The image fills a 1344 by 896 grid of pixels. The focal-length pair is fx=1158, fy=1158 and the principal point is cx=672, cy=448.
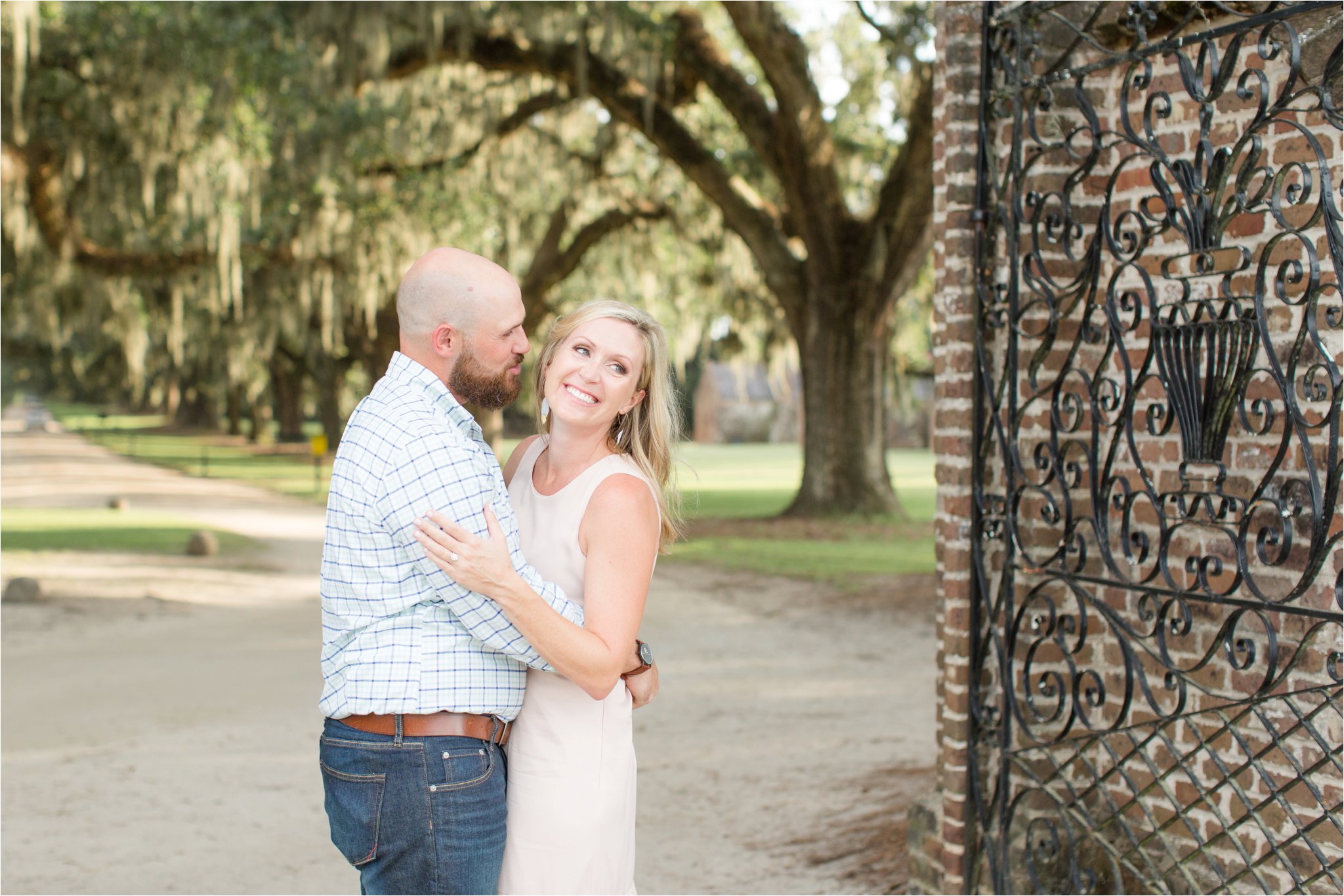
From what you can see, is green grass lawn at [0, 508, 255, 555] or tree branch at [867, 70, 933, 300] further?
tree branch at [867, 70, 933, 300]

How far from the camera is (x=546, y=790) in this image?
2316 millimetres

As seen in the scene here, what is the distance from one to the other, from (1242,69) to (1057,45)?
23.6 inches

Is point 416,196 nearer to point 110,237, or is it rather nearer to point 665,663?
point 110,237

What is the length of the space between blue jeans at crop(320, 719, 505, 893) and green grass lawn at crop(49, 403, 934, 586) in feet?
2.41

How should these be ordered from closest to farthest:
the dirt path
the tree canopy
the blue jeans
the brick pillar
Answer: the blue jeans, the brick pillar, the dirt path, the tree canopy

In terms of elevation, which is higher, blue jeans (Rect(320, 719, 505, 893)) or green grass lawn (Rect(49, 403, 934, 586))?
blue jeans (Rect(320, 719, 505, 893))

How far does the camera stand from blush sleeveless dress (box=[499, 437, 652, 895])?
2318 millimetres

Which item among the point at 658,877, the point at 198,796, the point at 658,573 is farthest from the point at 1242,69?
the point at 658,573

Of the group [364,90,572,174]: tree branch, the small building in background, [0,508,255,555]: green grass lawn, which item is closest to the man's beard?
[0,508,255,555]: green grass lawn

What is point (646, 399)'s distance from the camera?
2.49 m

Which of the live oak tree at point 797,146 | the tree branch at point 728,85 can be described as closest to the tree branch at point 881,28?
the live oak tree at point 797,146

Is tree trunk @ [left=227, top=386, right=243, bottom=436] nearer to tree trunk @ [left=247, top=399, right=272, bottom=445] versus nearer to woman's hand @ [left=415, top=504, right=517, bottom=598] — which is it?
tree trunk @ [left=247, top=399, right=272, bottom=445]

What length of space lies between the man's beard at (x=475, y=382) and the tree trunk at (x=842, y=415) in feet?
40.1

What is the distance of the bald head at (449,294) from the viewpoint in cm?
222
